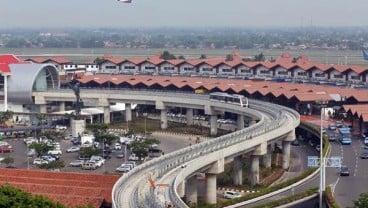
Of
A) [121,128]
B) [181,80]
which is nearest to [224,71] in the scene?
[181,80]

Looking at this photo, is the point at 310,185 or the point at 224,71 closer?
the point at 310,185

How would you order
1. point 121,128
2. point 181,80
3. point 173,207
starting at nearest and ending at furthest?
point 173,207 → point 121,128 → point 181,80

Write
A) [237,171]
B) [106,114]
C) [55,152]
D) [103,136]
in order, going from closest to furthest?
[237,171] < [55,152] < [103,136] < [106,114]

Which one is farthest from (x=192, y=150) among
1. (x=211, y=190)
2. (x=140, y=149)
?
(x=140, y=149)

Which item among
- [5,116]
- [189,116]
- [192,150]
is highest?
[192,150]

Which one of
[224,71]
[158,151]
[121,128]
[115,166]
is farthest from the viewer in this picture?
[224,71]

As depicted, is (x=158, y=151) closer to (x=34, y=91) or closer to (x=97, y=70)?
(x=34, y=91)

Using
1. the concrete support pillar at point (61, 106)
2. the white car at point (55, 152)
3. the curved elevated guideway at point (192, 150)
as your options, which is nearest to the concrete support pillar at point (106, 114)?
the curved elevated guideway at point (192, 150)

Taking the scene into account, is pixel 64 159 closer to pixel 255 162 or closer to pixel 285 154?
pixel 255 162
